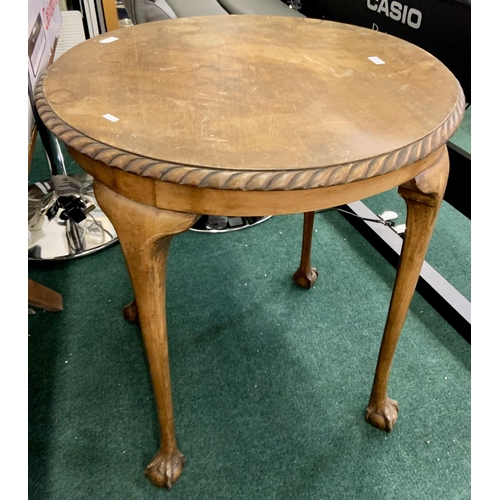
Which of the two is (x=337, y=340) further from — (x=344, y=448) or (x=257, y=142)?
(x=257, y=142)

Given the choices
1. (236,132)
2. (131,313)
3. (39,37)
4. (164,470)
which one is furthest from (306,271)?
(39,37)

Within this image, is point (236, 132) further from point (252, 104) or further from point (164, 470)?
point (164, 470)

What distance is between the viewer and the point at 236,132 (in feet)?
1.92

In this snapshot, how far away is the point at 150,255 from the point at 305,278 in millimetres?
723

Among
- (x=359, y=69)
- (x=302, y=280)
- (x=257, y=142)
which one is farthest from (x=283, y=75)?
(x=302, y=280)

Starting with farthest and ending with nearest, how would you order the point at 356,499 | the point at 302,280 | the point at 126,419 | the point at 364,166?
the point at 302,280 → the point at 126,419 → the point at 356,499 → the point at 364,166

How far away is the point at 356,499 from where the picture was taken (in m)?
0.87

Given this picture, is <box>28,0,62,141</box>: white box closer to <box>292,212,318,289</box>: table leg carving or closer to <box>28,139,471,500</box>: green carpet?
<box>28,139,471,500</box>: green carpet

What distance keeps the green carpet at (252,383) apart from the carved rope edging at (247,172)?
637 millimetres

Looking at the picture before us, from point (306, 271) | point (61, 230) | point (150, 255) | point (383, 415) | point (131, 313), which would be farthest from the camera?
point (61, 230)

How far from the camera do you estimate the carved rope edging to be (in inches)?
20.7

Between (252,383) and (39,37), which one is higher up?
(39,37)

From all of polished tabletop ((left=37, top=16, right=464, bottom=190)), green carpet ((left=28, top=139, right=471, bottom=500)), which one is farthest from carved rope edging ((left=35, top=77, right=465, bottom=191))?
green carpet ((left=28, top=139, right=471, bottom=500))

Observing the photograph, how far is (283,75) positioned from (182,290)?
725 millimetres
